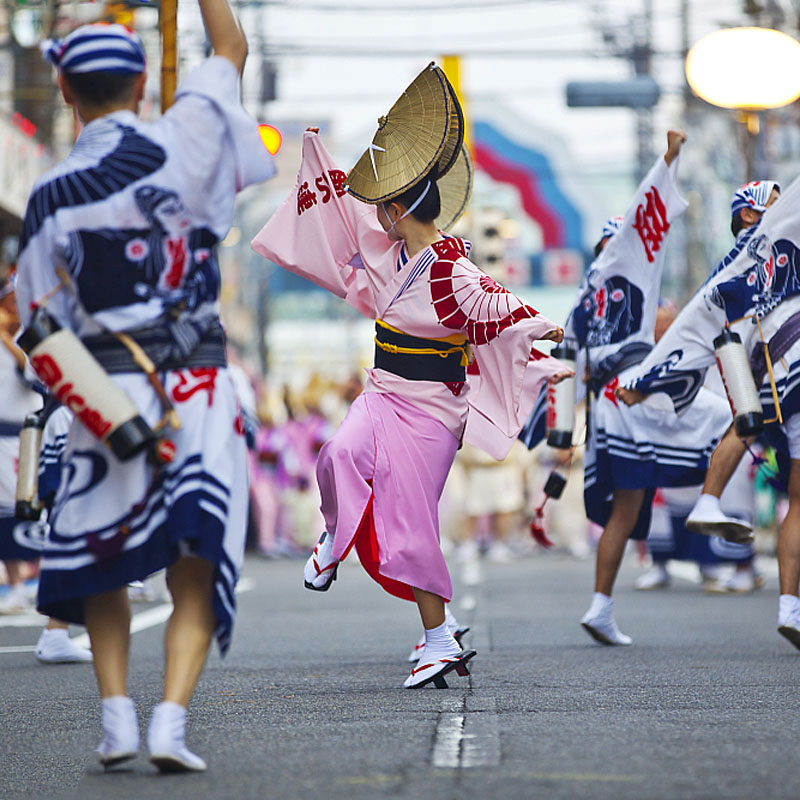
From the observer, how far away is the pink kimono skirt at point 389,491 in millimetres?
5973

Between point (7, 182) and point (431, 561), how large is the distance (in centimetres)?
1385

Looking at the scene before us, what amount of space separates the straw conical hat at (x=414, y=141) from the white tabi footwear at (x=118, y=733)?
8.85 ft

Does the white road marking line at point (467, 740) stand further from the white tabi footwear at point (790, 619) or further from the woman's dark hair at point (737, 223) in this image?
the woman's dark hair at point (737, 223)

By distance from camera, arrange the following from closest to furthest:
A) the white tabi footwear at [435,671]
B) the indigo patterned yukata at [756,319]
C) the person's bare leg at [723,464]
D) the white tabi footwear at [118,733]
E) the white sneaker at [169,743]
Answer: the white sneaker at [169,743], the white tabi footwear at [118,733], the white tabi footwear at [435,671], the indigo patterned yukata at [756,319], the person's bare leg at [723,464]

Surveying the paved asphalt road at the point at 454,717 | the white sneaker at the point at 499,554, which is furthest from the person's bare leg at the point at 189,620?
the white sneaker at the point at 499,554

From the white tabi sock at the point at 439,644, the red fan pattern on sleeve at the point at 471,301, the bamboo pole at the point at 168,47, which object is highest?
the bamboo pole at the point at 168,47

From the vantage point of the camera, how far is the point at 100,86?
413 cm

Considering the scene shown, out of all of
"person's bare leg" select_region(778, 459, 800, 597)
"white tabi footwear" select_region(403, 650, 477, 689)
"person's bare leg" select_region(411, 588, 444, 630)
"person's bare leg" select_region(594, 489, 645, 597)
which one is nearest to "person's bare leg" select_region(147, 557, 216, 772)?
"white tabi footwear" select_region(403, 650, 477, 689)

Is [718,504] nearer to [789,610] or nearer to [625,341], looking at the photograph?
[789,610]

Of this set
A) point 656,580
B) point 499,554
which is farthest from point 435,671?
point 499,554

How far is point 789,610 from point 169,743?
3.53 meters

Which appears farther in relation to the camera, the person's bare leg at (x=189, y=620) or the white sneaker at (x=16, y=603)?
the white sneaker at (x=16, y=603)

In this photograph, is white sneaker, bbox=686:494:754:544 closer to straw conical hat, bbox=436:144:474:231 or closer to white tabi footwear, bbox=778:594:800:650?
white tabi footwear, bbox=778:594:800:650

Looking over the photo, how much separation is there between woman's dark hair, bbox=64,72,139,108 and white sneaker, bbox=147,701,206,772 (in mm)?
1545
